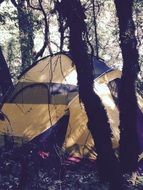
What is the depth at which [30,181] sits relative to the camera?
7.45 metres

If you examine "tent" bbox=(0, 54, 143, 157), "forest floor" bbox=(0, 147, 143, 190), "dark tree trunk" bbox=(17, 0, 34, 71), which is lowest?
"forest floor" bbox=(0, 147, 143, 190)

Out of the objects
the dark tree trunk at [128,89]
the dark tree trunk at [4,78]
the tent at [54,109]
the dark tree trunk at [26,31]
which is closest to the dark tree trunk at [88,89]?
the dark tree trunk at [128,89]

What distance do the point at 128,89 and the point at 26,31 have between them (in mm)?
10113

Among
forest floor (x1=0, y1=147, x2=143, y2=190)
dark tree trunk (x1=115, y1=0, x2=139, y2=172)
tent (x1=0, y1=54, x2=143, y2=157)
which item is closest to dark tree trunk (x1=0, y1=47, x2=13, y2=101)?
tent (x1=0, y1=54, x2=143, y2=157)

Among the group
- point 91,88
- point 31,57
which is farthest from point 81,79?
point 31,57

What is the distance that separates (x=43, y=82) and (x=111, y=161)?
11.7 feet

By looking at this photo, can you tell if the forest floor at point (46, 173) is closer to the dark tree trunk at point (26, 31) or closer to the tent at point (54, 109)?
the tent at point (54, 109)

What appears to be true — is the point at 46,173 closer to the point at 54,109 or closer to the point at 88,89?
the point at 54,109

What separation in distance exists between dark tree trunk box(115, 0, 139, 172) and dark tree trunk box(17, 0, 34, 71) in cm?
798

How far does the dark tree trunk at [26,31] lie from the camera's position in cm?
1531

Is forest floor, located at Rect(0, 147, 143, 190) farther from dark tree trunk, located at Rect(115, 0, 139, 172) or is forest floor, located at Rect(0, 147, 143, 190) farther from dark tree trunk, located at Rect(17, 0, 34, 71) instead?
dark tree trunk, located at Rect(17, 0, 34, 71)

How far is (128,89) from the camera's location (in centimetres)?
720

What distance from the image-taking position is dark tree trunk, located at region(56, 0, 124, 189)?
6.59 meters

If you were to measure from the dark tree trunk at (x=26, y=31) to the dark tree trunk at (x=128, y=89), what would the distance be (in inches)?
314
